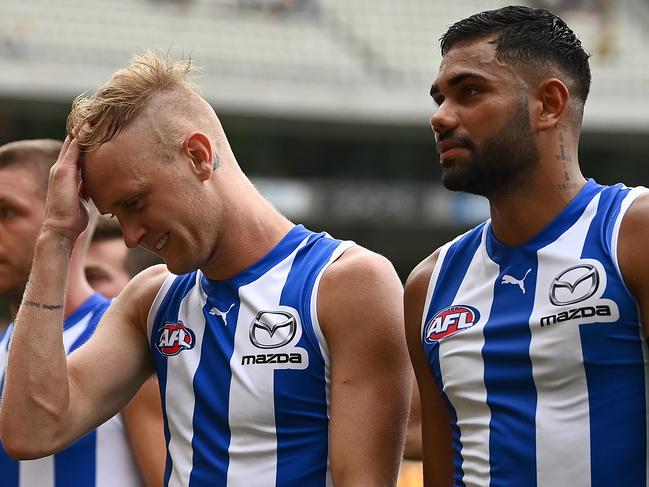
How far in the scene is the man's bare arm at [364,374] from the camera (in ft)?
8.78

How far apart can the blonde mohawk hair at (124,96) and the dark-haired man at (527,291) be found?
0.72m

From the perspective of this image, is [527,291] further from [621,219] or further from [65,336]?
[65,336]

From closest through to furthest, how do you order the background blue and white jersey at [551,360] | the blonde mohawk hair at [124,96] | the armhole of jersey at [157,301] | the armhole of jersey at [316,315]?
the background blue and white jersey at [551,360]
the armhole of jersey at [316,315]
the blonde mohawk hair at [124,96]
the armhole of jersey at [157,301]

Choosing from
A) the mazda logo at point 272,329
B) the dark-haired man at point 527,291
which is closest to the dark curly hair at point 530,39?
the dark-haired man at point 527,291

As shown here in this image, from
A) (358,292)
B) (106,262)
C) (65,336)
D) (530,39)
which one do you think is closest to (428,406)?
(358,292)

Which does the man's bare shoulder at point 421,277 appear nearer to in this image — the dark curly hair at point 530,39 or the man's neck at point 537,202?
the man's neck at point 537,202

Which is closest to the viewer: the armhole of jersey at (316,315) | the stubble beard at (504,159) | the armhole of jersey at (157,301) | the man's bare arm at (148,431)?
the stubble beard at (504,159)

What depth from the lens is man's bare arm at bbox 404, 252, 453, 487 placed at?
9.19 feet

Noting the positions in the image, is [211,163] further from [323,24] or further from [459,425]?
[323,24]

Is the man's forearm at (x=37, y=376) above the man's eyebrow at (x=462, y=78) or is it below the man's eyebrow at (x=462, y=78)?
below

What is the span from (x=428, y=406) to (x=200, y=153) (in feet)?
2.77

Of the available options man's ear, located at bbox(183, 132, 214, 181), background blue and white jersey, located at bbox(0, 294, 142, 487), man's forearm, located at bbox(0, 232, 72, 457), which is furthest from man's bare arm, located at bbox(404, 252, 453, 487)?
background blue and white jersey, located at bbox(0, 294, 142, 487)

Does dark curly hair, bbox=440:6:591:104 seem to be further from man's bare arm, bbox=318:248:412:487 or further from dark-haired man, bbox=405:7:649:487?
man's bare arm, bbox=318:248:412:487

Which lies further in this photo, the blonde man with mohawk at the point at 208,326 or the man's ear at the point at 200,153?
the man's ear at the point at 200,153
